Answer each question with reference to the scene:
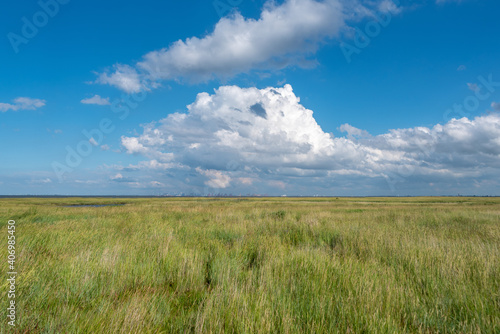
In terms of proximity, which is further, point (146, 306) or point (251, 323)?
point (146, 306)

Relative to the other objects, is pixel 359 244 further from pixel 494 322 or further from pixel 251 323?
pixel 251 323

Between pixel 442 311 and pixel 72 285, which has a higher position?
pixel 72 285

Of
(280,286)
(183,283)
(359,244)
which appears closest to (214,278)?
(183,283)

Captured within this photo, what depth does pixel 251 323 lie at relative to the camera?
2.90 metres

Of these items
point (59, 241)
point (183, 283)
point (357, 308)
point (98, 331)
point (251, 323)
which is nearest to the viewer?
point (98, 331)

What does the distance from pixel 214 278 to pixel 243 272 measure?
61cm

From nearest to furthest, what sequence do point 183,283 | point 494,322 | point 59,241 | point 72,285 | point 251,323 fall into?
point 251,323 → point 494,322 → point 72,285 → point 183,283 → point 59,241

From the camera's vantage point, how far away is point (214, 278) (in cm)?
490

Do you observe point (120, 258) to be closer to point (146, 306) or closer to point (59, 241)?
point (146, 306)

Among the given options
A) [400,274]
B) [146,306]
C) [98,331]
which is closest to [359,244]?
[400,274]

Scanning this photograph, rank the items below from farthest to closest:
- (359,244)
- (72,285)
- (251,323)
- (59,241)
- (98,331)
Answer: (359,244)
(59,241)
(72,285)
(251,323)
(98,331)

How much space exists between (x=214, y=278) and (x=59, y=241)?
5.03 metres

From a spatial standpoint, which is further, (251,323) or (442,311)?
(442,311)

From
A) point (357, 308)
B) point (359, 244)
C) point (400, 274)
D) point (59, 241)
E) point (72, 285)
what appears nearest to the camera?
point (357, 308)
